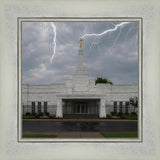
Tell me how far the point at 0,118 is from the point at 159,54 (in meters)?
6.43

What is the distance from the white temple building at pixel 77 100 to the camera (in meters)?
34.0

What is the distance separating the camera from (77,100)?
3397cm

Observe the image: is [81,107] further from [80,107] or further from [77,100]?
[77,100]

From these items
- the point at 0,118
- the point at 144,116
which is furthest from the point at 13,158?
the point at 144,116

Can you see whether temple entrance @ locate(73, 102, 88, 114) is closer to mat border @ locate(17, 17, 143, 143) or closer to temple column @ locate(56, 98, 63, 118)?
temple column @ locate(56, 98, 63, 118)

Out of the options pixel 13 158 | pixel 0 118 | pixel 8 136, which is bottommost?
pixel 13 158

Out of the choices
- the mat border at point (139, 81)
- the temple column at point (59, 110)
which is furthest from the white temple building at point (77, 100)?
the mat border at point (139, 81)

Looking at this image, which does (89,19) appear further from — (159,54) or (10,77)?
(10,77)

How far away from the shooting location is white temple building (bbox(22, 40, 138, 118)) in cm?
3397

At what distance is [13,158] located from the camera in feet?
24.3

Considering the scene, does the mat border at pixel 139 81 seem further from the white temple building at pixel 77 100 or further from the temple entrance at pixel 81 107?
the temple entrance at pixel 81 107

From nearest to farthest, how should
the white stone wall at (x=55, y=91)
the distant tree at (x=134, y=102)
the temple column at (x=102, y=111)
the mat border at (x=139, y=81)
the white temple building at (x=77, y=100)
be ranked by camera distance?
the mat border at (x=139, y=81)
the temple column at (x=102, y=111)
the distant tree at (x=134, y=102)
the white temple building at (x=77, y=100)
the white stone wall at (x=55, y=91)

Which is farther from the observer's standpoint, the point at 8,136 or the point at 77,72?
the point at 77,72

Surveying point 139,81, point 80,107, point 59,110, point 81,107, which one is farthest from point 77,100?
point 139,81
